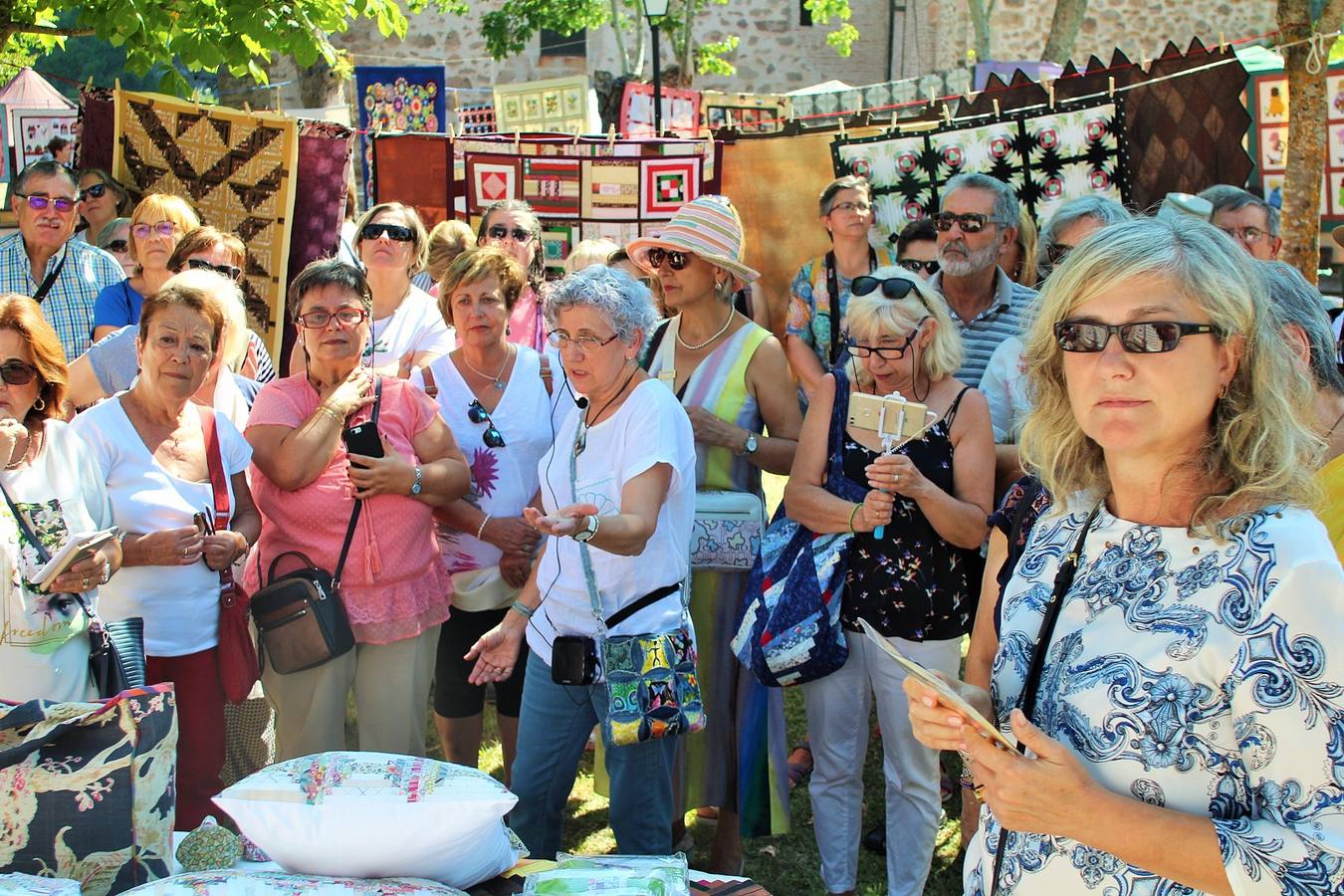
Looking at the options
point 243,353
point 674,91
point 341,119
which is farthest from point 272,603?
point 674,91

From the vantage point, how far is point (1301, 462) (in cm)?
167

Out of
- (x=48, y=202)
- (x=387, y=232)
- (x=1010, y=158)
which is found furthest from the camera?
(x=1010, y=158)

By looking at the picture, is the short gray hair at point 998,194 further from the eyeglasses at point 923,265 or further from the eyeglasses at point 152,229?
the eyeglasses at point 152,229

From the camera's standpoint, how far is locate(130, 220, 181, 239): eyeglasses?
5016mm

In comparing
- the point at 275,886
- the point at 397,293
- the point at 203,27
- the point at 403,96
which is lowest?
the point at 275,886

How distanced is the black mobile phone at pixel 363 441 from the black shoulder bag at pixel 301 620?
14.3 inches

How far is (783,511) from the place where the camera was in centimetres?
357

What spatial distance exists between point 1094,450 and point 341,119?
8497 millimetres

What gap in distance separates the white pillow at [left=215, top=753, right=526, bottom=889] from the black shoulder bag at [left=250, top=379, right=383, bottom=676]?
4.61ft

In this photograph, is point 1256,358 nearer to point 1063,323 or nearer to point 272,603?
point 1063,323

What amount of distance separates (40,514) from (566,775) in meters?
1.42

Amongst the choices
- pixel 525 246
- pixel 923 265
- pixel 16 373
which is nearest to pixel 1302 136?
pixel 923 265

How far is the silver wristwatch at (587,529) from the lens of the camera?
8.98ft

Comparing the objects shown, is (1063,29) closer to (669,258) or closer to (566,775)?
(669,258)
